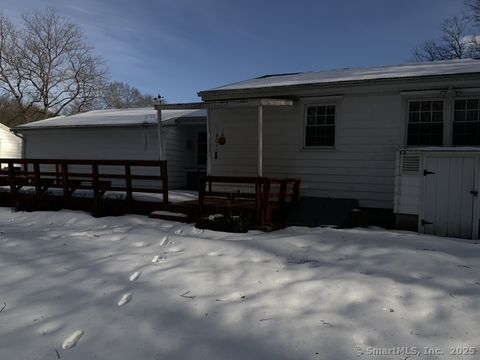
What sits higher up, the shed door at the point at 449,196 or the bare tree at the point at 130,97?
the bare tree at the point at 130,97

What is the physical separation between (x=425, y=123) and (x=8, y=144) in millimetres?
23883

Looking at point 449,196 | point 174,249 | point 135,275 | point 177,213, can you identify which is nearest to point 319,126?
point 449,196

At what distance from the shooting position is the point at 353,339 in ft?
11.0

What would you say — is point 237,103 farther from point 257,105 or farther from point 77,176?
point 77,176

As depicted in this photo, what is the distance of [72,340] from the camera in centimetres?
335

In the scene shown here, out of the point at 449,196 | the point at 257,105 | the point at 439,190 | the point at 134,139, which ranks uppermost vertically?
the point at 257,105

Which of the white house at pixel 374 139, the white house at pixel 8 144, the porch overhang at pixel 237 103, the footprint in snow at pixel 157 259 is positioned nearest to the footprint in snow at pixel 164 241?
the footprint in snow at pixel 157 259

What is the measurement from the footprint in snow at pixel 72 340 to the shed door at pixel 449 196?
673cm

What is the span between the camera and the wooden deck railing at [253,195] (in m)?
8.31

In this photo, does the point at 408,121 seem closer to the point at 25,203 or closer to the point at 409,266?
the point at 409,266

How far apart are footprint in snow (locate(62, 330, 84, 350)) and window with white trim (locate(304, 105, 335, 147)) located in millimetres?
7474

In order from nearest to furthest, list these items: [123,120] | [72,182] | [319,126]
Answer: [319,126] < [72,182] < [123,120]

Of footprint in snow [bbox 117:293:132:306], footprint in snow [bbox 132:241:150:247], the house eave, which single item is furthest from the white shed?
footprint in snow [bbox 117:293:132:306]

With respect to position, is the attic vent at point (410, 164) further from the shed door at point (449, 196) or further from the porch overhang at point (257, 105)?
the porch overhang at point (257, 105)
